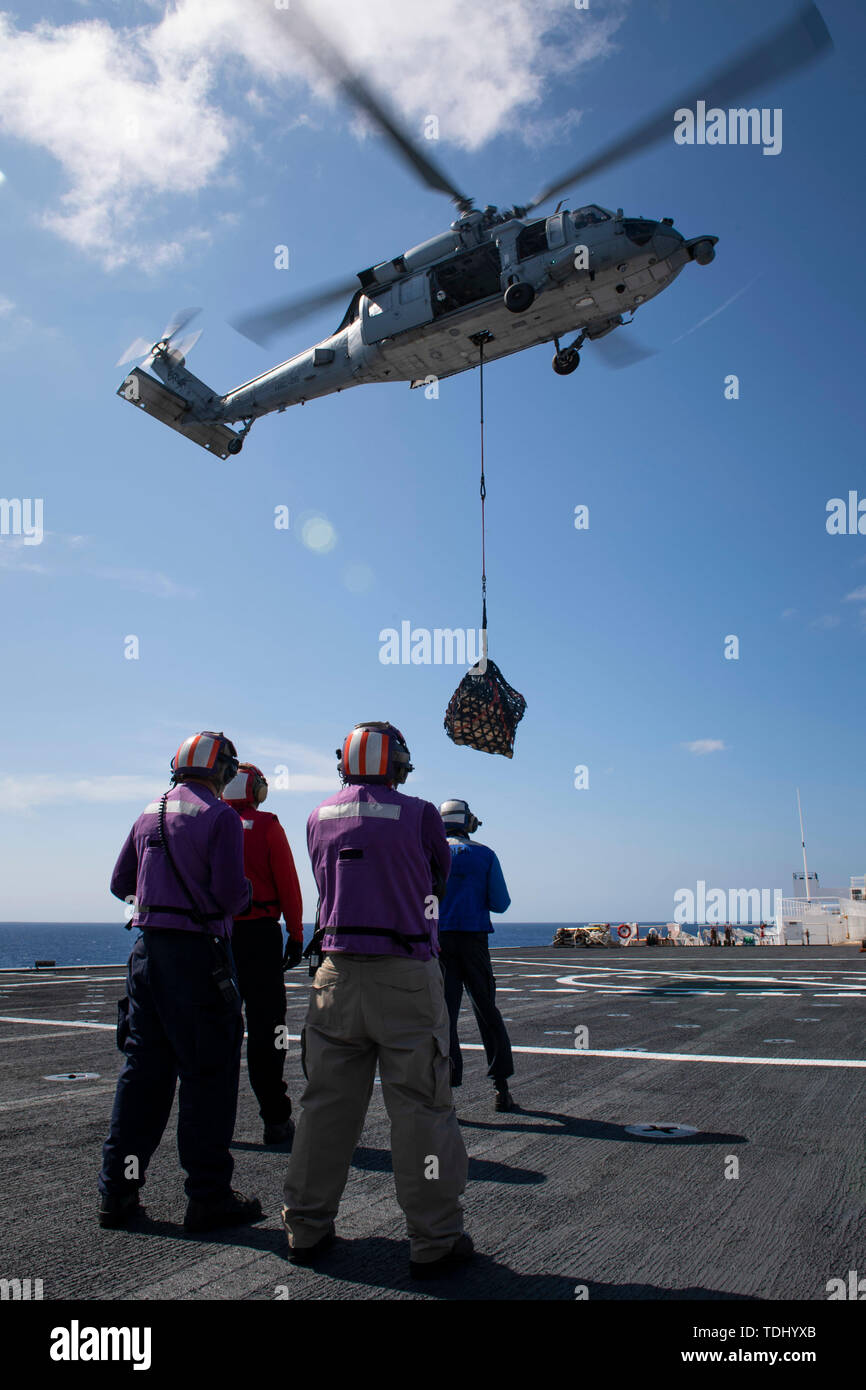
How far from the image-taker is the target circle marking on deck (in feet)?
17.6

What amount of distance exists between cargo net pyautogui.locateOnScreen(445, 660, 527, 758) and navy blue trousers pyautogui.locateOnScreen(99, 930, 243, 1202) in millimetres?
10599

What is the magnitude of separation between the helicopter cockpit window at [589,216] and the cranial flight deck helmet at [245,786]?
1462 cm

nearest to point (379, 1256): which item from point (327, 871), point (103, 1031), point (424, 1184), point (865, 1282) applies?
point (424, 1184)

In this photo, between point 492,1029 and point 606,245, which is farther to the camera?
point 606,245

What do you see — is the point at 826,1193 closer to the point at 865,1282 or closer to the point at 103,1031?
the point at 865,1282

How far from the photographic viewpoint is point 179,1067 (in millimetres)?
4109

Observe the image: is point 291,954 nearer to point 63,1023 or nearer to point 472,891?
point 472,891

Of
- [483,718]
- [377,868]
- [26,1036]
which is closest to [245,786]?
[377,868]

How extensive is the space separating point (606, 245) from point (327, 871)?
15.7 metres

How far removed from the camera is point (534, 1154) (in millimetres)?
5043

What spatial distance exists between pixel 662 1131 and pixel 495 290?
15869mm

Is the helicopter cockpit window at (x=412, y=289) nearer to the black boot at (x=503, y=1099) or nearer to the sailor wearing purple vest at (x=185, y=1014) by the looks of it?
the sailor wearing purple vest at (x=185, y=1014)

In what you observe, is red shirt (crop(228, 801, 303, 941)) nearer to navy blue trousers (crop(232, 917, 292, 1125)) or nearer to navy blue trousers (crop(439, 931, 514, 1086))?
navy blue trousers (crop(232, 917, 292, 1125))

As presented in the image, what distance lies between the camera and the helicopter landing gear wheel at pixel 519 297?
15.3 m
